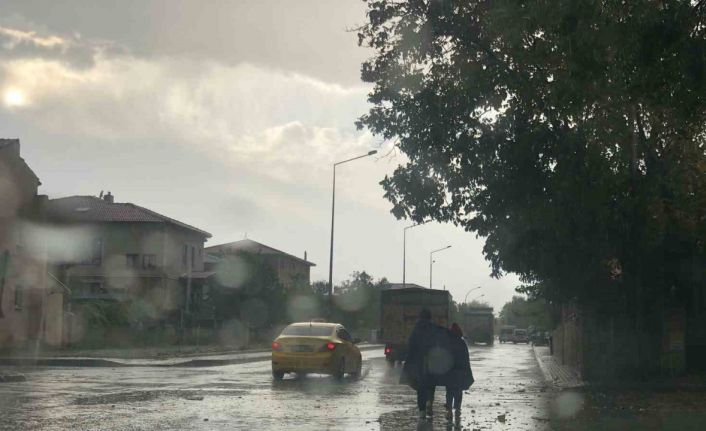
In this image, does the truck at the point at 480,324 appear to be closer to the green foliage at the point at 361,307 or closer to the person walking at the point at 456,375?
the green foliage at the point at 361,307

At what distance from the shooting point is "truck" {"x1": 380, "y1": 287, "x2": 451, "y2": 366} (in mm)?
39438

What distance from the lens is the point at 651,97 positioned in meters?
13.9

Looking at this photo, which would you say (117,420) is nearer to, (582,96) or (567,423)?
(567,423)

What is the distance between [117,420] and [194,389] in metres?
6.86

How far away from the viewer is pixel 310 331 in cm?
2614

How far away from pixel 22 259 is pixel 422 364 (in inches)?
1352

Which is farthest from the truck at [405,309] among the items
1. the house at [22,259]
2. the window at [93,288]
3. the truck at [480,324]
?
the truck at [480,324]

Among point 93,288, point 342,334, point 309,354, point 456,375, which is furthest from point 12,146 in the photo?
point 456,375

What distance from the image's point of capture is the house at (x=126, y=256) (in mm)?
75000

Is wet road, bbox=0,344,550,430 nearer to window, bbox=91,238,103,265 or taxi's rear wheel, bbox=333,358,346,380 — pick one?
taxi's rear wheel, bbox=333,358,346,380

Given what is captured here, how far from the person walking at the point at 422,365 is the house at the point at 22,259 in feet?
106

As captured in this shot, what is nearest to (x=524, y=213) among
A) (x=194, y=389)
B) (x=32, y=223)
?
(x=194, y=389)

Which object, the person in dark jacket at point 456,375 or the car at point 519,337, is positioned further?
the car at point 519,337

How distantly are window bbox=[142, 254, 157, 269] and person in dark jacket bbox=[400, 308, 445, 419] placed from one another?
6253cm
